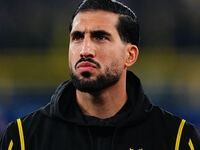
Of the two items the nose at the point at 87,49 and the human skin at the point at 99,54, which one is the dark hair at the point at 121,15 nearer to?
the human skin at the point at 99,54

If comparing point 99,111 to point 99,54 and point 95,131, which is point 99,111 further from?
point 99,54

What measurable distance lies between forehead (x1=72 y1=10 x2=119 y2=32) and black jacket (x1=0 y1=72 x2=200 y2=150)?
449 millimetres

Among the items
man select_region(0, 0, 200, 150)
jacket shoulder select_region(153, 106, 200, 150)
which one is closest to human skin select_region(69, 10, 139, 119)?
man select_region(0, 0, 200, 150)

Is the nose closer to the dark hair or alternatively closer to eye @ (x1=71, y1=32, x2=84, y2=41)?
eye @ (x1=71, y1=32, x2=84, y2=41)

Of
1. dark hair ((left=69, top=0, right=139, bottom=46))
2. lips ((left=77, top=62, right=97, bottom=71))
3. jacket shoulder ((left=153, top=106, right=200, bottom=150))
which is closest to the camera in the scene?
lips ((left=77, top=62, right=97, bottom=71))

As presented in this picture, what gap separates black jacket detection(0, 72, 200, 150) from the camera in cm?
264

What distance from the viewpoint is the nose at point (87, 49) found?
2.59 m

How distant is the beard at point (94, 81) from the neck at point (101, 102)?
0.07 meters

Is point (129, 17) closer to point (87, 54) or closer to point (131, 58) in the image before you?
point (131, 58)

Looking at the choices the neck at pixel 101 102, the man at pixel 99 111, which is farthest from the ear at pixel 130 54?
the neck at pixel 101 102

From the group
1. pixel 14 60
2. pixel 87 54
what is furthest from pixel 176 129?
pixel 14 60

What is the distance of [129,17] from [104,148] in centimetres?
87

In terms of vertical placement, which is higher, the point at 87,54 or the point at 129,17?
the point at 129,17

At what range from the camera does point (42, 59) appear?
9297mm
